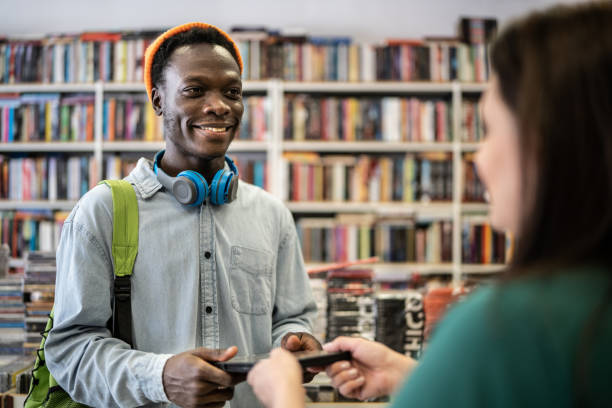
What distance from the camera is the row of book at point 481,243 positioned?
126 inches

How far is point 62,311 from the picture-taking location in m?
1.05

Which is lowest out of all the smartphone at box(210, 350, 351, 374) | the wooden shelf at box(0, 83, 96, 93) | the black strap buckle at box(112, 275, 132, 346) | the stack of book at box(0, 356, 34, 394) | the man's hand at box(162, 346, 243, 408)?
the stack of book at box(0, 356, 34, 394)

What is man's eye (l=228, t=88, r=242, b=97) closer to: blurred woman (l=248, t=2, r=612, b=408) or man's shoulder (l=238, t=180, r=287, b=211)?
man's shoulder (l=238, t=180, r=287, b=211)

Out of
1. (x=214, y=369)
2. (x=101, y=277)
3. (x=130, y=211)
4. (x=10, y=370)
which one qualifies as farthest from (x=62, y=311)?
(x=10, y=370)

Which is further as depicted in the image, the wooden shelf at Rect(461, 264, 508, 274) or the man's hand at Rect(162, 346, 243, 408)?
the wooden shelf at Rect(461, 264, 508, 274)

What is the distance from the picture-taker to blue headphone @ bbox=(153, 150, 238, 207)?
3.79ft

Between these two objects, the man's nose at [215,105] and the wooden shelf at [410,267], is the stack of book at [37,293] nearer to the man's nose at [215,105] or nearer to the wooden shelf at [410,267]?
the man's nose at [215,105]

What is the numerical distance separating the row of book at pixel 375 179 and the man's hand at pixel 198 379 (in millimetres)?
2241

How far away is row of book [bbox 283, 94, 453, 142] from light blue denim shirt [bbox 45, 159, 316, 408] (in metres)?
1.87

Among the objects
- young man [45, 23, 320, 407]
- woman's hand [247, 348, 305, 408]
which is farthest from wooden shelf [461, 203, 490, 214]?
woman's hand [247, 348, 305, 408]

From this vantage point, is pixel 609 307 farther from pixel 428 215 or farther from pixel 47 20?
pixel 47 20

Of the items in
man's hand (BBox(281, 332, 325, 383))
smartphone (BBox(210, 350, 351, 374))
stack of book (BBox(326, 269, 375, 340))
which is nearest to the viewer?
smartphone (BBox(210, 350, 351, 374))

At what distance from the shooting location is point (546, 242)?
1.51 ft

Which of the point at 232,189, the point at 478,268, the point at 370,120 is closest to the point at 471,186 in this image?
the point at 478,268
